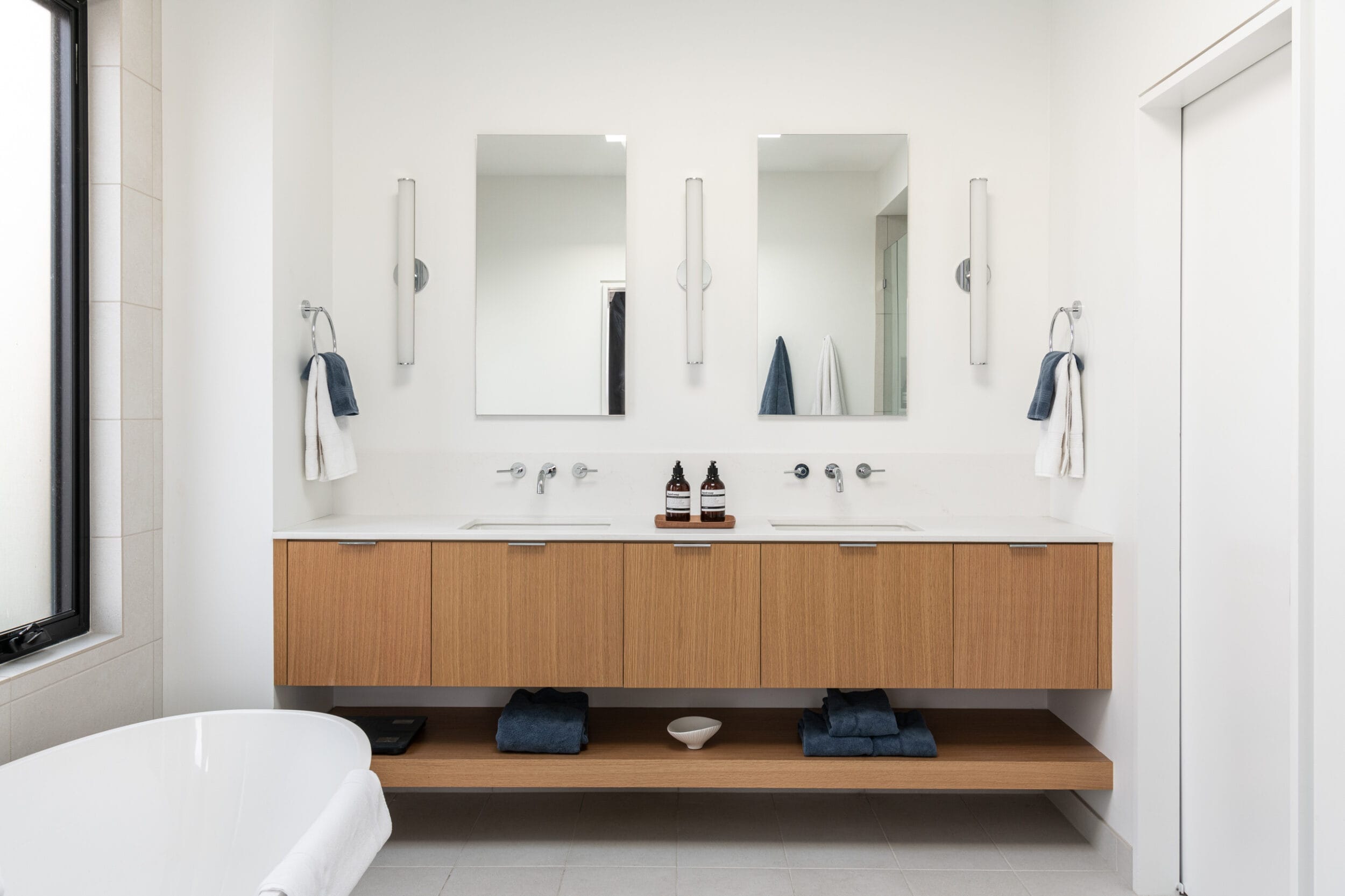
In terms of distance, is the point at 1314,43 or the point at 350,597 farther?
the point at 350,597

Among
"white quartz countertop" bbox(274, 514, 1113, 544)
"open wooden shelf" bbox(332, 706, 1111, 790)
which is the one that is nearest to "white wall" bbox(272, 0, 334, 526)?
"white quartz countertop" bbox(274, 514, 1113, 544)

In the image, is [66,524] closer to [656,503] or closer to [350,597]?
[350,597]

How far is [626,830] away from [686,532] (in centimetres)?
93

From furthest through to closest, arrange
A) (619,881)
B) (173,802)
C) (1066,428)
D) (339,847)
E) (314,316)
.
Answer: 1. (314,316)
2. (1066,428)
3. (619,881)
4. (173,802)
5. (339,847)

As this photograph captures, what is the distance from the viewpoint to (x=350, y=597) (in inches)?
88.3

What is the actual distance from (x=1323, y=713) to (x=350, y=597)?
2210 millimetres

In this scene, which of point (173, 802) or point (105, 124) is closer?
point (173, 802)

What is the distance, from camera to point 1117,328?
217 cm

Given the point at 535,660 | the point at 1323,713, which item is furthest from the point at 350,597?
the point at 1323,713

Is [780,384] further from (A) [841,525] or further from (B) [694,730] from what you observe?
(B) [694,730]

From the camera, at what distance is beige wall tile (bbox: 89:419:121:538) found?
2029 millimetres

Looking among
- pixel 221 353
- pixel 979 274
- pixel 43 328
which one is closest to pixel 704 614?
pixel 979 274

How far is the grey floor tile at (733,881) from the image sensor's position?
2.09 metres

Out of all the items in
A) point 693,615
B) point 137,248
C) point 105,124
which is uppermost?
point 105,124
